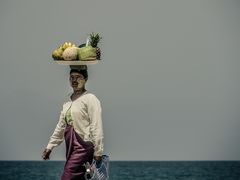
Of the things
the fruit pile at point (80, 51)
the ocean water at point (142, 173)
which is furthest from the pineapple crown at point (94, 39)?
the ocean water at point (142, 173)

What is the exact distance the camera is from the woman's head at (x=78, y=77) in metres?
11.2

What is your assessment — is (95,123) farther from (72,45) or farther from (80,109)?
(72,45)

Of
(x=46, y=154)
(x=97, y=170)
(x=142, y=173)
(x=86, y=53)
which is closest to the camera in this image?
(x=97, y=170)

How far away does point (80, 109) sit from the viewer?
11.2 meters

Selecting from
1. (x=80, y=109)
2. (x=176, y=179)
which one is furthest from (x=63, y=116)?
(x=176, y=179)

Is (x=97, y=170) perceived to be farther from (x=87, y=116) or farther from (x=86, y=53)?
(x=86, y=53)

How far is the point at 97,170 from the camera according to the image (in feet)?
36.0

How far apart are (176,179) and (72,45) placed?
7635cm

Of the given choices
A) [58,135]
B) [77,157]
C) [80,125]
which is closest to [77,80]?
[80,125]

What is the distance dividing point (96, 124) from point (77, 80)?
2.03 feet

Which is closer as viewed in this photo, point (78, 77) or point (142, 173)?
point (78, 77)

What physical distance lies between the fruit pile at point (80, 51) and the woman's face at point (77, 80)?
7.9 inches

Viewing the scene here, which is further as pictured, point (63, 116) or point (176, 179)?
point (176, 179)

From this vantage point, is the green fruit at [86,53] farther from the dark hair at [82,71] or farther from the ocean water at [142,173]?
the ocean water at [142,173]
